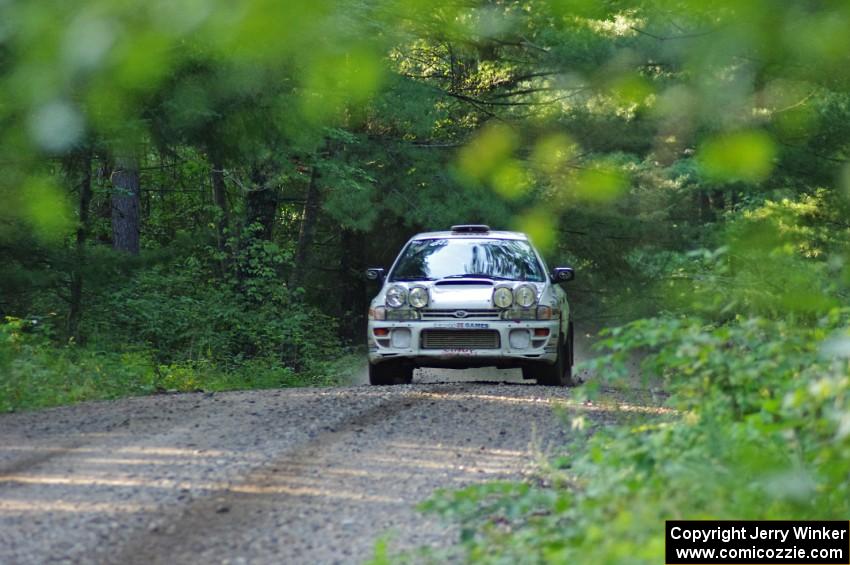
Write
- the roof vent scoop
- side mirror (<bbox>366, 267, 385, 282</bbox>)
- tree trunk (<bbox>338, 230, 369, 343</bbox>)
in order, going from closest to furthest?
side mirror (<bbox>366, 267, 385, 282</bbox>) → the roof vent scoop → tree trunk (<bbox>338, 230, 369, 343</bbox>)

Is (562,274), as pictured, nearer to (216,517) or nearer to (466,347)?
(466,347)

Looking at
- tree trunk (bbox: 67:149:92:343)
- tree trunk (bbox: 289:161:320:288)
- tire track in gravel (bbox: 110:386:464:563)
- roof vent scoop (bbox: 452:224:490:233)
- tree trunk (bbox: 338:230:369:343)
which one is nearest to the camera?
tire track in gravel (bbox: 110:386:464:563)

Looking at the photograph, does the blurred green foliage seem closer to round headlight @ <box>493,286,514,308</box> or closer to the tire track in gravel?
the tire track in gravel

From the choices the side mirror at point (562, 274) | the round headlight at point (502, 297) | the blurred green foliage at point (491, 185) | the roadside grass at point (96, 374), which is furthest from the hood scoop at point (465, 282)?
the roadside grass at point (96, 374)

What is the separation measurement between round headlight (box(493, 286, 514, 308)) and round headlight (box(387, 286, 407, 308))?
3.32 feet

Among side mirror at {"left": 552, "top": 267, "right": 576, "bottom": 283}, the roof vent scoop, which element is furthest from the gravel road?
the roof vent scoop

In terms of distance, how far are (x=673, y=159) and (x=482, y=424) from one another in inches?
645

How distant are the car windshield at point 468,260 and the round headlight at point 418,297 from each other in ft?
1.58

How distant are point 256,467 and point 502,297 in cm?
595

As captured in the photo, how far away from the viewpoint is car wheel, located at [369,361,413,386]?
1441 centimetres

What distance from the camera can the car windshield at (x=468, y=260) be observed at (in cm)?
1442

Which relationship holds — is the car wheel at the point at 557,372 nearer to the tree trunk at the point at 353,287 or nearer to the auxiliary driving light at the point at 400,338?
the auxiliary driving light at the point at 400,338

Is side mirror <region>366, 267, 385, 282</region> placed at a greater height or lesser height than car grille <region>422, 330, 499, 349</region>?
greater

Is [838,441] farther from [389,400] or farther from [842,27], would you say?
[389,400]
